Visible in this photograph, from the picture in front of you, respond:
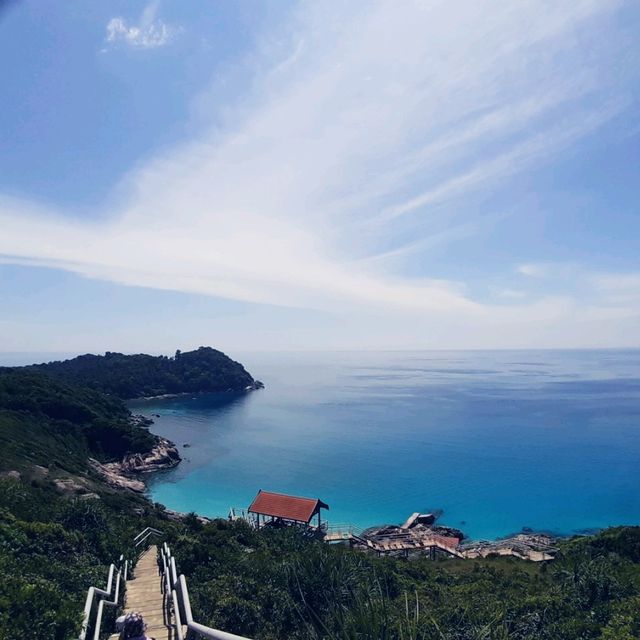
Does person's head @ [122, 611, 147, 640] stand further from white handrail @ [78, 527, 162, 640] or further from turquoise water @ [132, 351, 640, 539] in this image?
turquoise water @ [132, 351, 640, 539]

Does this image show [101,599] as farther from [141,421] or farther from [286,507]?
[141,421]

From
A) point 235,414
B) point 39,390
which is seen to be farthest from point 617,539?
point 235,414

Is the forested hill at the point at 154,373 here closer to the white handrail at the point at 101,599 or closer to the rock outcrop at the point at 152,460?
the rock outcrop at the point at 152,460

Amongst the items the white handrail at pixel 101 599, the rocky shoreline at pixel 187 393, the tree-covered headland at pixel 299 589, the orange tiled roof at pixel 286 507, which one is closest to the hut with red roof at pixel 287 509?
the orange tiled roof at pixel 286 507

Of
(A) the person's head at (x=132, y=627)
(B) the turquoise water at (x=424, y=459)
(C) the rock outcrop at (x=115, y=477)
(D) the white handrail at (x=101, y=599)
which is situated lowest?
(B) the turquoise water at (x=424, y=459)

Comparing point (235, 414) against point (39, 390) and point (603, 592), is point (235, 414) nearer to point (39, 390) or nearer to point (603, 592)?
point (39, 390)
